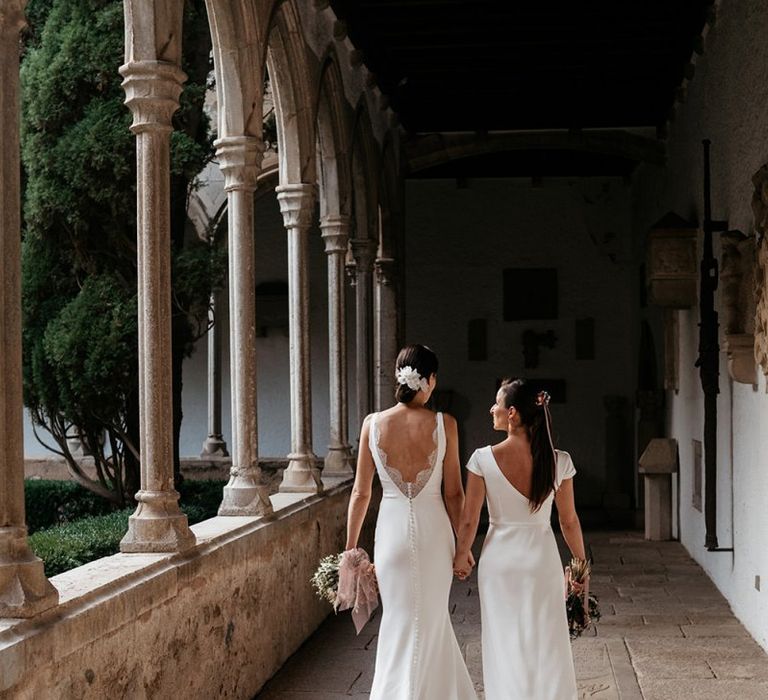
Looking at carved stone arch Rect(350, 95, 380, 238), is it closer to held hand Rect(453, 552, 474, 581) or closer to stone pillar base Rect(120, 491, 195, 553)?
stone pillar base Rect(120, 491, 195, 553)

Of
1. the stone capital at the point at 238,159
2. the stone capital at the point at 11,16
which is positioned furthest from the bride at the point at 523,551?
the stone capital at the point at 238,159

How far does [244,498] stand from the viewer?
564 centimetres

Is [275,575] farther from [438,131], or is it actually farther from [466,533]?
[438,131]

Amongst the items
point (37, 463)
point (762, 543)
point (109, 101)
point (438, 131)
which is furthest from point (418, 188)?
point (762, 543)

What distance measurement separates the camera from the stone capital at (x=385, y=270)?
11195 millimetres

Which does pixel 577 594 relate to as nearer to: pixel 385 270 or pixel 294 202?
pixel 294 202

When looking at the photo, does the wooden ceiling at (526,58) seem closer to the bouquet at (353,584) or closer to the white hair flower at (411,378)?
the white hair flower at (411,378)

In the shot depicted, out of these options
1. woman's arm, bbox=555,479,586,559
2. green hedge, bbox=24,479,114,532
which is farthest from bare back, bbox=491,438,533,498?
green hedge, bbox=24,479,114,532

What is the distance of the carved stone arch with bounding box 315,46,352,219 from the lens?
8179 millimetres

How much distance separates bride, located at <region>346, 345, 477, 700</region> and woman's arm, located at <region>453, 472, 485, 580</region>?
4 centimetres

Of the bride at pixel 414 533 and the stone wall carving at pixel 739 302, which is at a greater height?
the stone wall carving at pixel 739 302

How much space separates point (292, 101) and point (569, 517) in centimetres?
348

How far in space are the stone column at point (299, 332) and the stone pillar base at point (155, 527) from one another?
259 cm

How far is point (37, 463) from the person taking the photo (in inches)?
488
